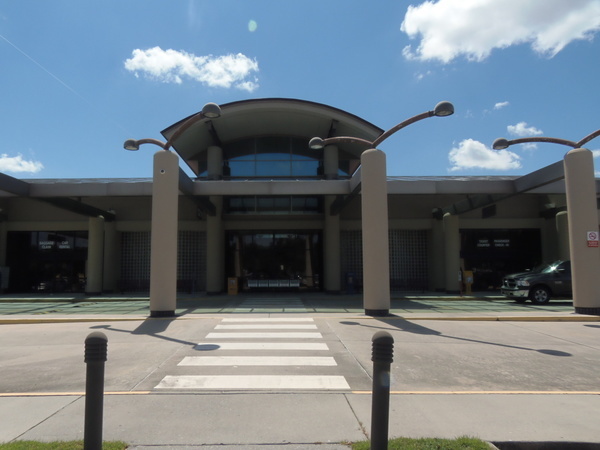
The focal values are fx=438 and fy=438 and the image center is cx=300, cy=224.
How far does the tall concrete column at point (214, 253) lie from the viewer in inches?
839

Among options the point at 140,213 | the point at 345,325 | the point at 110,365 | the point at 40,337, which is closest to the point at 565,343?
the point at 345,325

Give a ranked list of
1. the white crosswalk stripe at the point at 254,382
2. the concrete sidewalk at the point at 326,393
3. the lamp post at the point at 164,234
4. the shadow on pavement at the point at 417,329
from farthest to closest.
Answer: the lamp post at the point at 164,234
the shadow on pavement at the point at 417,329
the white crosswalk stripe at the point at 254,382
the concrete sidewalk at the point at 326,393

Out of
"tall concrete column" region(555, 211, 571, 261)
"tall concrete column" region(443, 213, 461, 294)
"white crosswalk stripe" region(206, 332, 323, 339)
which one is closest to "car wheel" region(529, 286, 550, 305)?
"tall concrete column" region(443, 213, 461, 294)

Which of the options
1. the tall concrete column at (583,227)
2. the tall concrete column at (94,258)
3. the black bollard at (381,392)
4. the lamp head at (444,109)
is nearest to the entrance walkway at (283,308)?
the tall concrete column at (583,227)

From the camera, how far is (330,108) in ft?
65.5

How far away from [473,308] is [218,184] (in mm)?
10638

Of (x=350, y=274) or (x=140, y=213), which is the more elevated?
(x=140, y=213)

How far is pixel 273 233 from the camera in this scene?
76.2ft

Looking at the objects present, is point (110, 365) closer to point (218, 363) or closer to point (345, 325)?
point (218, 363)

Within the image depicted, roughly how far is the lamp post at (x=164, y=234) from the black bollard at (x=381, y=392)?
10252 mm

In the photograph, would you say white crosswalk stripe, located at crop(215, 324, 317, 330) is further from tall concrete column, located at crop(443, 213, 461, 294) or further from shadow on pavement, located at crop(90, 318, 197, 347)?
tall concrete column, located at crop(443, 213, 461, 294)

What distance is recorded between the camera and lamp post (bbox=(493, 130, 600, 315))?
1328 cm

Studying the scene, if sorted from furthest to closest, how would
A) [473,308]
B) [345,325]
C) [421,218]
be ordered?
1. [421,218]
2. [473,308]
3. [345,325]

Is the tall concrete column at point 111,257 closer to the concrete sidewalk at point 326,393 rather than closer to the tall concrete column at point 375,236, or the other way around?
Result: the concrete sidewalk at point 326,393
